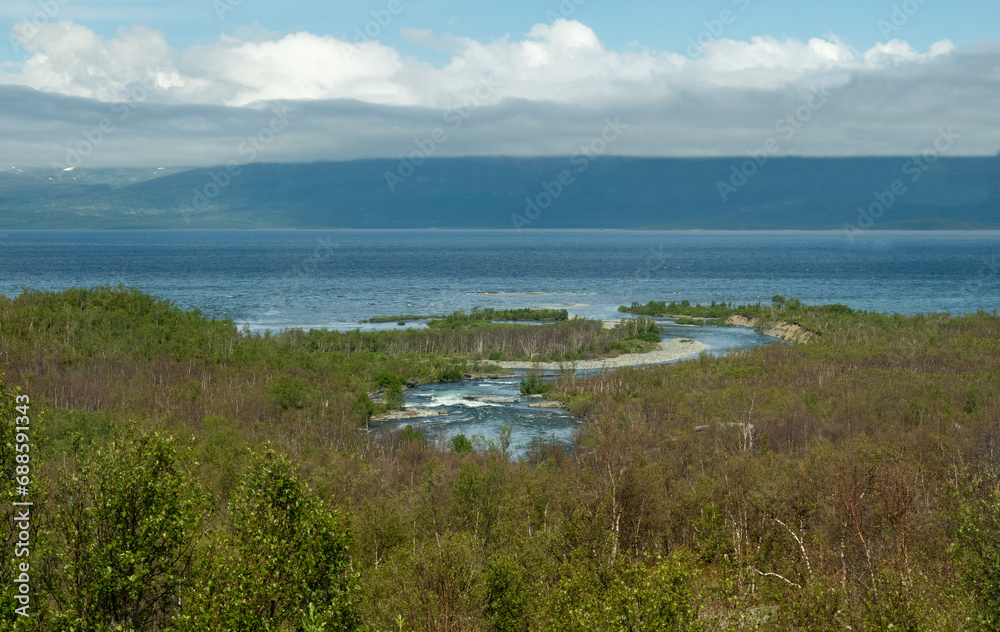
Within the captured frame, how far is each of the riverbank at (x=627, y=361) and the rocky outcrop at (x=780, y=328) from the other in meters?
14.7

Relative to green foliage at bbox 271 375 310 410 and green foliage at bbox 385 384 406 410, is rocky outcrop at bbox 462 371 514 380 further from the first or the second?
green foliage at bbox 271 375 310 410

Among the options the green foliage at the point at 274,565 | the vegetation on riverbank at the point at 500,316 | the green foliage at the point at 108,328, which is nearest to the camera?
the green foliage at the point at 274,565

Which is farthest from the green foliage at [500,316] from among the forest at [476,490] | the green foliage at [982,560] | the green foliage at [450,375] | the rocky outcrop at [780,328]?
the green foliage at [982,560]

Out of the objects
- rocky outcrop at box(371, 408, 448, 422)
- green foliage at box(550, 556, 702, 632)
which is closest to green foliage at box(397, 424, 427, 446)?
rocky outcrop at box(371, 408, 448, 422)

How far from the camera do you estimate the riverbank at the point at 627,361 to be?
9600 cm

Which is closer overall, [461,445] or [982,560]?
[982,560]

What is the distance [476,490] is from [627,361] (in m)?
61.6

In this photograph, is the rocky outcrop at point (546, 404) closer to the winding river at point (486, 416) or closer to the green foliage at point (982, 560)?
the winding river at point (486, 416)

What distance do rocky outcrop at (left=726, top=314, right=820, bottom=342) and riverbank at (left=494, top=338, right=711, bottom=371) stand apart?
14.7 m

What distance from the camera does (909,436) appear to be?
171 feet

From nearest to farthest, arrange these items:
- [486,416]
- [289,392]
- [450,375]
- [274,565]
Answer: [274,565] < [289,392] < [486,416] < [450,375]

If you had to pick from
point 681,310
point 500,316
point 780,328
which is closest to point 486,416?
point 500,316

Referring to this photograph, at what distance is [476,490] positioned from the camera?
38906mm

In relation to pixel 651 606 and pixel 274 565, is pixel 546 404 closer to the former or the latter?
pixel 274 565
